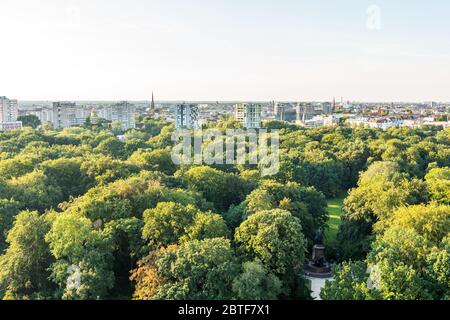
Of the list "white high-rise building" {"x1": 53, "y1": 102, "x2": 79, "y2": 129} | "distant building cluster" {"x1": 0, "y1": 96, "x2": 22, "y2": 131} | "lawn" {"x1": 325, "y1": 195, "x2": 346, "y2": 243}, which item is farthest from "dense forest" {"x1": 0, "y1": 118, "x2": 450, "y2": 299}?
"distant building cluster" {"x1": 0, "y1": 96, "x2": 22, "y2": 131}

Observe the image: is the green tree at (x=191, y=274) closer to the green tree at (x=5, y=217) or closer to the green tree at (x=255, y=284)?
the green tree at (x=255, y=284)

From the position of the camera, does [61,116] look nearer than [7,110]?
Yes

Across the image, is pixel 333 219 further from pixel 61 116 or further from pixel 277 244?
pixel 61 116

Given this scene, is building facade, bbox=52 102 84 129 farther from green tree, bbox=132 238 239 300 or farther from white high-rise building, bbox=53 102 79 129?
green tree, bbox=132 238 239 300

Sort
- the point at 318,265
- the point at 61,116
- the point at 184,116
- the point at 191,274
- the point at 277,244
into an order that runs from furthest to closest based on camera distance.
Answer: the point at 61,116 < the point at 184,116 < the point at 318,265 < the point at 277,244 < the point at 191,274

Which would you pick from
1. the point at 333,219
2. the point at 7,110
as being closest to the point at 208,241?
the point at 333,219

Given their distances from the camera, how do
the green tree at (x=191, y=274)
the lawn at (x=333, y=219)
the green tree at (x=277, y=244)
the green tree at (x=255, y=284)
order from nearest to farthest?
the green tree at (x=255, y=284) → the green tree at (x=191, y=274) → the green tree at (x=277, y=244) → the lawn at (x=333, y=219)

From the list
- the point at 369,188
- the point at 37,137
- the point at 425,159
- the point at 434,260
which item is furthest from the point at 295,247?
the point at 37,137

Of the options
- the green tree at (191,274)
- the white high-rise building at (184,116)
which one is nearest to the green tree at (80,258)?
the green tree at (191,274)
